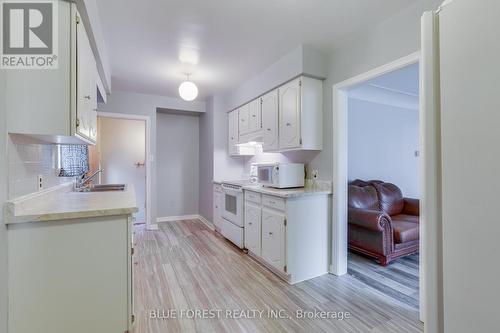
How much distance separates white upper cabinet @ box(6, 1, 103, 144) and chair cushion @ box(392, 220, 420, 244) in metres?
3.41

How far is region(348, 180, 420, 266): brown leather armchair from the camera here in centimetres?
284

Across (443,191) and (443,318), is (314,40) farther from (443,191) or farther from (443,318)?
(443,318)

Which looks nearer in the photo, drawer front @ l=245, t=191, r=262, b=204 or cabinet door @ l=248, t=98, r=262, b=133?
drawer front @ l=245, t=191, r=262, b=204

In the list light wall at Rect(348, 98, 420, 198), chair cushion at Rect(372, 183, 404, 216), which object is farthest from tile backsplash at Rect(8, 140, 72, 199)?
chair cushion at Rect(372, 183, 404, 216)

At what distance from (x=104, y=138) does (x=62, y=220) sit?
4042 millimetres

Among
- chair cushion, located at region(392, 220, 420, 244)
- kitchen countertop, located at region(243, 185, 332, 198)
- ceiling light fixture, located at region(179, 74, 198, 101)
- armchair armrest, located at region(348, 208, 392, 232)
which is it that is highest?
ceiling light fixture, located at region(179, 74, 198, 101)

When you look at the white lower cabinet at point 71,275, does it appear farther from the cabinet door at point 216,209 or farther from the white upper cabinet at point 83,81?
the cabinet door at point 216,209

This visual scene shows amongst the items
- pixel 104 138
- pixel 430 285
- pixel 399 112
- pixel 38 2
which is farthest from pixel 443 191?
pixel 104 138

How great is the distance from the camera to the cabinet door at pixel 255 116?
3441 millimetres

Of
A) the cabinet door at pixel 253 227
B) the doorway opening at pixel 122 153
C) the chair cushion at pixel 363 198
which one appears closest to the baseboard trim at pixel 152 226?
the doorway opening at pixel 122 153

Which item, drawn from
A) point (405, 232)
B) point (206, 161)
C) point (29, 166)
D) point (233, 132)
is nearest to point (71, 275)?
point (29, 166)

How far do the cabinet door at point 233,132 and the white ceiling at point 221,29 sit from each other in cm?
100

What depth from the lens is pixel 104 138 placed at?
4.74 meters

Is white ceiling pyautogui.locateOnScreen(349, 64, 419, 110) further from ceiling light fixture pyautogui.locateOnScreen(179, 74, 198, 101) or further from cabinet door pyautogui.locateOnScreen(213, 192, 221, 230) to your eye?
cabinet door pyautogui.locateOnScreen(213, 192, 221, 230)
